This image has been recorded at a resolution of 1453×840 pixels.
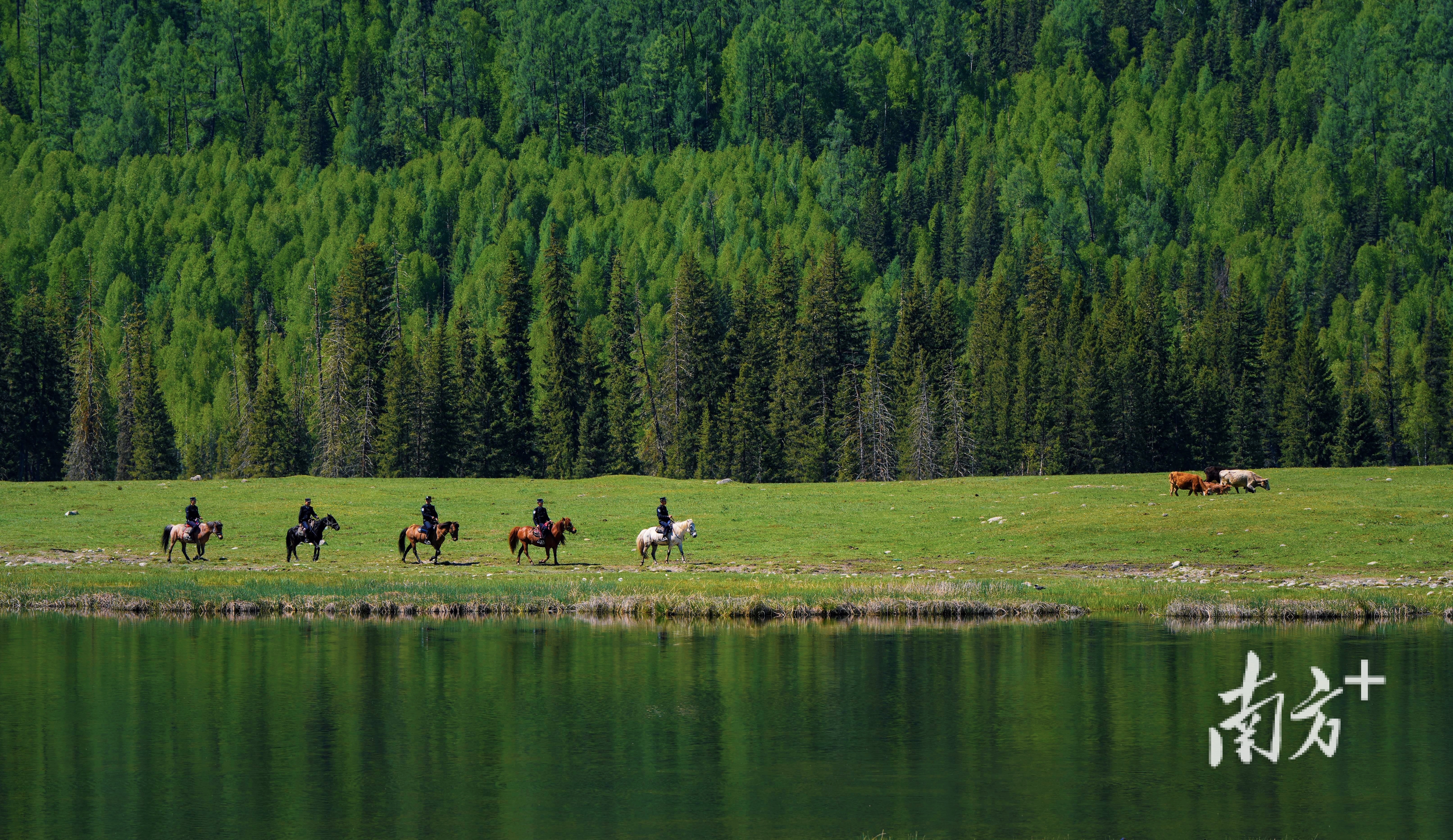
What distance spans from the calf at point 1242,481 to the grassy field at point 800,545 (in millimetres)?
1464

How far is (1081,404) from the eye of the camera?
12450 cm

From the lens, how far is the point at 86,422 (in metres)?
129

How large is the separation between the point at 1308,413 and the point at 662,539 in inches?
3567

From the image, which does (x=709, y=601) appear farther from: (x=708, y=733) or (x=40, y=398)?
(x=40, y=398)

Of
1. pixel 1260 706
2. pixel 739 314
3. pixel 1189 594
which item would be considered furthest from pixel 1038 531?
pixel 739 314

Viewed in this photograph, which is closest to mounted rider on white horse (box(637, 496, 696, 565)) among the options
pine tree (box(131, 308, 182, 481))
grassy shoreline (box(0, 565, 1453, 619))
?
grassy shoreline (box(0, 565, 1453, 619))

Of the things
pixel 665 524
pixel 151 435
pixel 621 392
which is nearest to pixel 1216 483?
pixel 665 524

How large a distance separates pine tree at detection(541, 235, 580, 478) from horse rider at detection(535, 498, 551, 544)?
6692cm

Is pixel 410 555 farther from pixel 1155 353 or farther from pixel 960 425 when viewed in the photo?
pixel 1155 353

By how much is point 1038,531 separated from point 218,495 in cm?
4134

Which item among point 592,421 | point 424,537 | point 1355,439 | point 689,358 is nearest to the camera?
point 424,537

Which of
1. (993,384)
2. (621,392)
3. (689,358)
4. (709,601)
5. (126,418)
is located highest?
(689,358)

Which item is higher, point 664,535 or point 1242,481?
point 1242,481

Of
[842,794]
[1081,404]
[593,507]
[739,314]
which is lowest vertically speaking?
[842,794]
